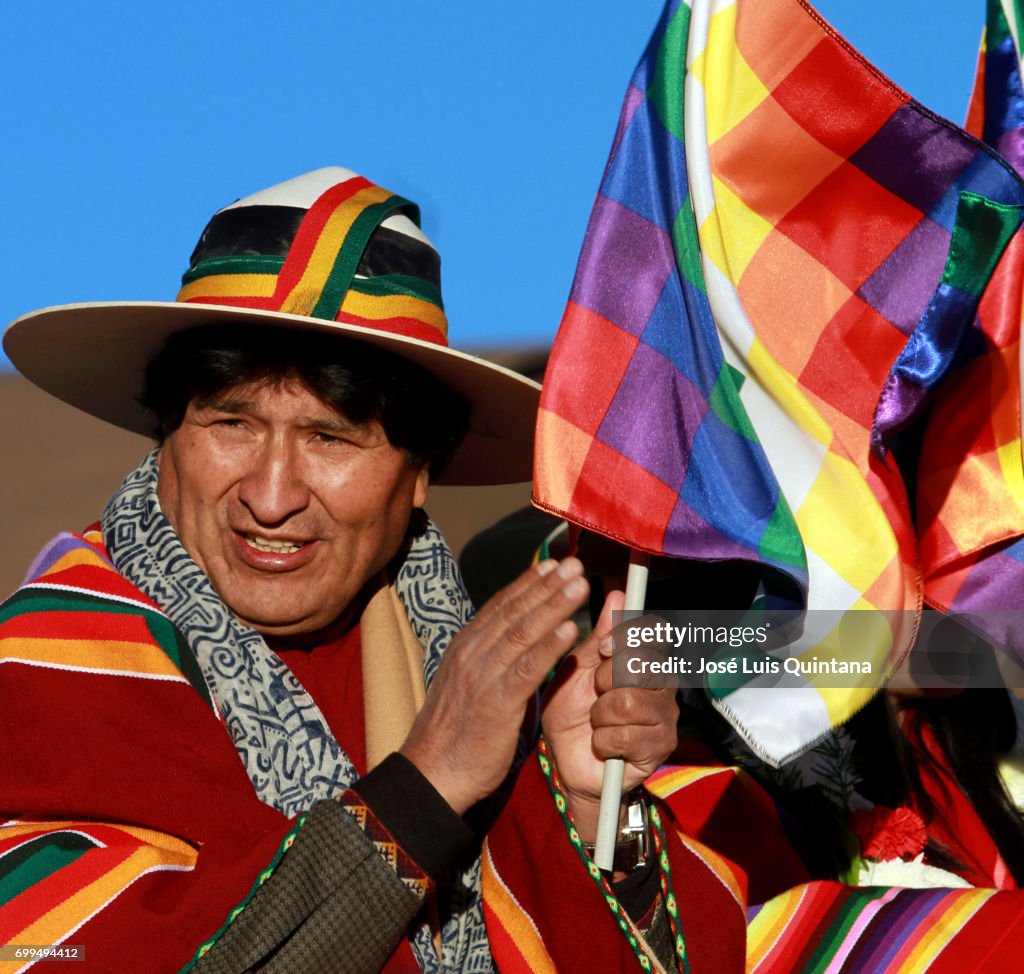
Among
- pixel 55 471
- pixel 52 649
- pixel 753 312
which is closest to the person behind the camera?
pixel 753 312

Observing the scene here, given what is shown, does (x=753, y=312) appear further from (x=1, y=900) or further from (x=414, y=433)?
(x=1, y=900)

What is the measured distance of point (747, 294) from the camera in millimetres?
2729

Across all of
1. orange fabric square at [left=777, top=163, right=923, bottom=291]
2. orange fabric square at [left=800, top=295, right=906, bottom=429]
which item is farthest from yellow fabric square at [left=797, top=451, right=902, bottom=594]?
orange fabric square at [left=777, top=163, right=923, bottom=291]

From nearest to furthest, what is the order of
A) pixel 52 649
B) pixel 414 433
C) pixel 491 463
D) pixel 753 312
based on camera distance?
pixel 753 312, pixel 52 649, pixel 414 433, pixel 491 463

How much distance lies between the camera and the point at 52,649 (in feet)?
9.64

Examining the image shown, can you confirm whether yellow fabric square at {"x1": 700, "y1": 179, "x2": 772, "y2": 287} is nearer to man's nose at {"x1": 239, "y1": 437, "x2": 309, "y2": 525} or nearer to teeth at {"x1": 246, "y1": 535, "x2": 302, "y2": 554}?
man's nose at {"x1": 239, "y1": 437, "x2": 309, "y2": 525}

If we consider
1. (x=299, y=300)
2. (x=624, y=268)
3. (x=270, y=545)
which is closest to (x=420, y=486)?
(x=270, y=545)

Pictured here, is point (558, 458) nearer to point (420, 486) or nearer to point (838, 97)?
point (838, 97)

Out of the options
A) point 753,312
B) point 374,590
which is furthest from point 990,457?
point 374,590

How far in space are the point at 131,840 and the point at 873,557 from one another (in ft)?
4.61

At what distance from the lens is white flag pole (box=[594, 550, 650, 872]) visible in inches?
108

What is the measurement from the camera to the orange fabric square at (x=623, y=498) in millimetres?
2691

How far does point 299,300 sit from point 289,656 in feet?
2.75

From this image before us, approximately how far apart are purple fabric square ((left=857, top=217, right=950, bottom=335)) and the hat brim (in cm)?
103
